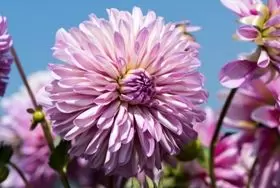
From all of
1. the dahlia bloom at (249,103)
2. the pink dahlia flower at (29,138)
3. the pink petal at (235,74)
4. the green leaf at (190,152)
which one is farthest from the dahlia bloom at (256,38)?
the pink dahlia flower at (29,138)

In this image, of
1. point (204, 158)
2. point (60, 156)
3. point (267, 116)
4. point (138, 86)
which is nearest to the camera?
point (138, 86)

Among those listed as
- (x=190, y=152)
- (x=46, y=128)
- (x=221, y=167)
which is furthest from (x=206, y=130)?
(x=46, y=128)

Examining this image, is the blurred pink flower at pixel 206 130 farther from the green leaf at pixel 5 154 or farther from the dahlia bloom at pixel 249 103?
the green leaf at pixel 5 154

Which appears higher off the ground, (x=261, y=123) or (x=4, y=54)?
(x=4, y=54)

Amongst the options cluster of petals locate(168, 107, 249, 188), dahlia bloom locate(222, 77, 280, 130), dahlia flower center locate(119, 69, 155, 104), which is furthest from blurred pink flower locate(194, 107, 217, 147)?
dahlia flower center locate(119, 69, 155, 104)

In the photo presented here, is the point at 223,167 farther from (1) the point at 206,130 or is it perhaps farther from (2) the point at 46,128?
(2) the point at 46,128

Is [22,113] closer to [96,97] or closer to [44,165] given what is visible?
[44,165]
